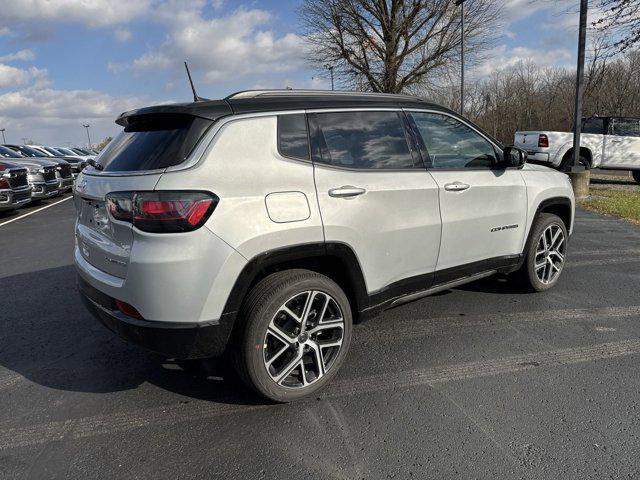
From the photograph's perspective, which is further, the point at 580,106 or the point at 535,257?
the point at 580,106

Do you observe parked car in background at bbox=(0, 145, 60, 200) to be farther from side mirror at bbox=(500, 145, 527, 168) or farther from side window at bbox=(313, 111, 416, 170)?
side mirror at bbox=(500, 145, 527, 168)

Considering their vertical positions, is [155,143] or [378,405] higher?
[155,143]

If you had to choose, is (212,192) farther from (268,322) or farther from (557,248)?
(557,248)

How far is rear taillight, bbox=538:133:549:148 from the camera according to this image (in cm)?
1226

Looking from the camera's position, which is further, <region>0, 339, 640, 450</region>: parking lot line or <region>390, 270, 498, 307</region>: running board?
<region>390, 270, 498, 307</region>: running board

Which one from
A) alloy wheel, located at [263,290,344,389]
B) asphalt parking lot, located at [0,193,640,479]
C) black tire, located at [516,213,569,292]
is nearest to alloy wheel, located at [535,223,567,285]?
black tire, located at [516,213,569,292]

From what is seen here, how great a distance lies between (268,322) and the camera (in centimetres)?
259

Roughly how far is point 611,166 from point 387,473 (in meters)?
13.9

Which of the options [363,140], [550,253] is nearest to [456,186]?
[363,140]

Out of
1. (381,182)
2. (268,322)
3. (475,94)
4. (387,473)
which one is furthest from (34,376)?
(475,94)

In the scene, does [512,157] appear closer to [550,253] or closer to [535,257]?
[535,257]

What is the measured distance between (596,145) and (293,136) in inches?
514

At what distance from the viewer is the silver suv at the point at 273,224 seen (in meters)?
2.37

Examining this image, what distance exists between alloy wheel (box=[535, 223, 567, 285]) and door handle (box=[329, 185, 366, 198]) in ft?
7.57
